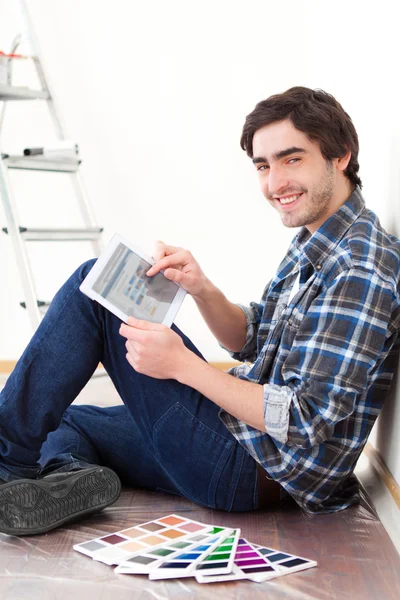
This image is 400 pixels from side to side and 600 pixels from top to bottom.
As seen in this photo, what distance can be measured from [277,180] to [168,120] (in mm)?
2156

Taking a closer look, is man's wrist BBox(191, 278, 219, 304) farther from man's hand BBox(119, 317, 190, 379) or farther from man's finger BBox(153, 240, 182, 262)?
man's hand BBox(119, 317, 190, 379)

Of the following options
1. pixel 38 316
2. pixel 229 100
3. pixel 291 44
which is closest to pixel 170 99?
pixel 229 100

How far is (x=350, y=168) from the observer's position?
1.52m

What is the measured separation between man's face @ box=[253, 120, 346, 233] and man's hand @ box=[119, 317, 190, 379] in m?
0.36

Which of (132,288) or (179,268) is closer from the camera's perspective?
(132,288)

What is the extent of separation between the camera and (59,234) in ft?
10.1

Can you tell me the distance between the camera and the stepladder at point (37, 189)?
298 centimetres

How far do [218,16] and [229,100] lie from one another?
0.39 meters

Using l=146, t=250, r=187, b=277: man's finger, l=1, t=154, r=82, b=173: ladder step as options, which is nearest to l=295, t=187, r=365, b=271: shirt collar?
l=146, t=250, r=187, b=277: man's finger

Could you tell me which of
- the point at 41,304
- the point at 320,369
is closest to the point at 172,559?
the point at 320,369

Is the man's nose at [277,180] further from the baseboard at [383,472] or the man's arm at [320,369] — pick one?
the baseboard at [383,472]

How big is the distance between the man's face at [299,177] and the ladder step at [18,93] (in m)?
1.87

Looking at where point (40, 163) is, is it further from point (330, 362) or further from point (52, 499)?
point (330, 362)

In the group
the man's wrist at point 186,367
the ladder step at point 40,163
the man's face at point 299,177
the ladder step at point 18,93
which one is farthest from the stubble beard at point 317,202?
the ladder step at point 18,93
